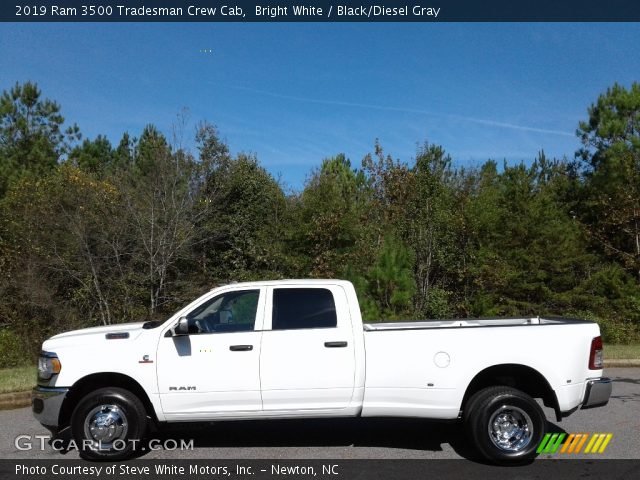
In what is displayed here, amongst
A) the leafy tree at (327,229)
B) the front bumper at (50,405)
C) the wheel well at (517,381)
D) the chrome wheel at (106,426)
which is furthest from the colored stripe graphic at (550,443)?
the leafy tree at (327,229)

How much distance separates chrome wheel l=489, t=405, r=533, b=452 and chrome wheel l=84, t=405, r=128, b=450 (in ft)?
11.9

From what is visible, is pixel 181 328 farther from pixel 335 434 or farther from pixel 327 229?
pixel 327 229

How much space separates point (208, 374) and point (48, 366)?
1612mm

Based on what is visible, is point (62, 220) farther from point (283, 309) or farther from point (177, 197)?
point (283, 309)

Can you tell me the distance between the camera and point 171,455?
6.22 meters

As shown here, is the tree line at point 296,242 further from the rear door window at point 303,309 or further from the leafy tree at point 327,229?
the rear door window at point 303,309

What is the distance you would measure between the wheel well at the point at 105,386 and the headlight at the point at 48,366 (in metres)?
0.28

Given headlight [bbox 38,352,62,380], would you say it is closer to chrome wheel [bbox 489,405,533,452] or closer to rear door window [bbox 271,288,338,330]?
rear door window [bbox 271,288,338,330]

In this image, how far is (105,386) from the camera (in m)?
6.13

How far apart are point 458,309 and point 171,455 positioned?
1488 centimetres

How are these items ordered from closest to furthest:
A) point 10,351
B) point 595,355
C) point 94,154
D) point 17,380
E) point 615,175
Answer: point 595,355
point 17,380
point 10,351
point 615,175
point 94,154

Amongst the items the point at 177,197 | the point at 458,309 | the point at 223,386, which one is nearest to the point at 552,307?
the point at 458,309

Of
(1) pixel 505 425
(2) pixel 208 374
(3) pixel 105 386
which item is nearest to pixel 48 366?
(3) pixel 105 386

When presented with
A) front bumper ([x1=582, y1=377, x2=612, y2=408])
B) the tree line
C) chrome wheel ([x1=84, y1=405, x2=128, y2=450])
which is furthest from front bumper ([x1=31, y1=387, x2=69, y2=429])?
the tree line
